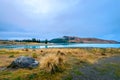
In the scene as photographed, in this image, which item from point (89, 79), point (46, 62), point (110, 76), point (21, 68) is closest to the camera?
point (89, 79)

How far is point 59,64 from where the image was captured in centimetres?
1619

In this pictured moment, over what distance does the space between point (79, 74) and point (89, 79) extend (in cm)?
138

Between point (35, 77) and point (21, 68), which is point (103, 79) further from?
point (21, 68)

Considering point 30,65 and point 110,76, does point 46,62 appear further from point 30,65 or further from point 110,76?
point 110,76

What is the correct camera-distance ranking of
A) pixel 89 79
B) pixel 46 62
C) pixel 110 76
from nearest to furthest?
pixel 89 79, pixel 110 76, pixel 46 62

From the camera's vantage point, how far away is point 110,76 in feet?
47.6

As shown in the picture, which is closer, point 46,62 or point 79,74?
point 79,74

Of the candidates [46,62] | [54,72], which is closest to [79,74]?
[54,72]

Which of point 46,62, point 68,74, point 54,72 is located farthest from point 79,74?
point 46,62

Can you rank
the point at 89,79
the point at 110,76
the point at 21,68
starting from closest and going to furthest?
1. the point at 89,79
2. the point at 110,76
3. the point at 21,68

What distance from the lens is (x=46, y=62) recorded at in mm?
15844

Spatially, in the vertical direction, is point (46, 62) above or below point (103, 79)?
above

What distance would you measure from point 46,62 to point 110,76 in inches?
185

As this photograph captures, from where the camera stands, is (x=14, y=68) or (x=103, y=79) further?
(x=14, y=68)
